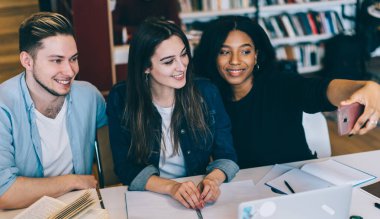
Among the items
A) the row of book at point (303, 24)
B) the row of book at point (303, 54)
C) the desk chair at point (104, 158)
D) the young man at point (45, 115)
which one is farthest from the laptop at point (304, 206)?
the row of book at point (303, 54)

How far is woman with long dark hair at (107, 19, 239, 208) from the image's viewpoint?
1.81m

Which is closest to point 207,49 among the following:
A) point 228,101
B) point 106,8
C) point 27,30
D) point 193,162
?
point 228,101

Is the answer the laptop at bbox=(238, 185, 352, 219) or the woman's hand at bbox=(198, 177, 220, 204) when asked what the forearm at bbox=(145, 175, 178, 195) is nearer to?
the woman's hand at bbox=(198, 177, 220, 204)

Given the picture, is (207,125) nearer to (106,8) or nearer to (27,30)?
(27,30)

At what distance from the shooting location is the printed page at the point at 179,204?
5.02 ft

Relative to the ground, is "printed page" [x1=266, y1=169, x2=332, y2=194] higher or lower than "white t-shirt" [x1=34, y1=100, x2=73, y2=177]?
lower

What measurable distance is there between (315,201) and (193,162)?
0.76m

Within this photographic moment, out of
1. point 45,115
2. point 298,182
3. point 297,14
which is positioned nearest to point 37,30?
point 45,115

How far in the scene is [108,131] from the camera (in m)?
2.03

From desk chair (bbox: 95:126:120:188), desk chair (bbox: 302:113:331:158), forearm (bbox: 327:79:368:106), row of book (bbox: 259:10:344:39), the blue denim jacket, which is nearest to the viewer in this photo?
forearm (bbox: 327:79:368:106)

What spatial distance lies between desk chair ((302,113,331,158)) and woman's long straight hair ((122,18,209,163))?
1.76 feet

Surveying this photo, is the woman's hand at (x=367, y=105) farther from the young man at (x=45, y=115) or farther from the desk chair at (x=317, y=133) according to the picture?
the young man at (x=45, y=115)

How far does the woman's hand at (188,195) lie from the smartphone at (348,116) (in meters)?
0.52

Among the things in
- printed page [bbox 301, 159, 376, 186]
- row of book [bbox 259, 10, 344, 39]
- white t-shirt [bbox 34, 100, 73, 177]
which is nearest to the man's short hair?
white t-shirt [bbox 34, 100, 73, 177]
